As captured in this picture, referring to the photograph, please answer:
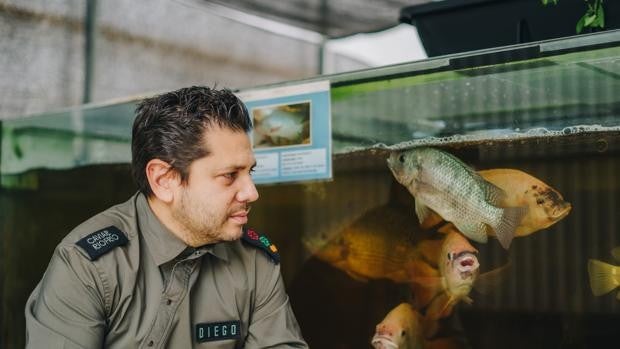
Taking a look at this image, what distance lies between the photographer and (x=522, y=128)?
5.99 feet

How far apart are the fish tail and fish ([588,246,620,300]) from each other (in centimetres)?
19

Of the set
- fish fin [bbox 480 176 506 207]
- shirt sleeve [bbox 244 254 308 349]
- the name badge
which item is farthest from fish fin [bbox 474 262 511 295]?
the name badge

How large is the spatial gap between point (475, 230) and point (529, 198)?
0.52 feet

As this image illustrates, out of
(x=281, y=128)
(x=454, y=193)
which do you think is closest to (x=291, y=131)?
(x=281, y=128)

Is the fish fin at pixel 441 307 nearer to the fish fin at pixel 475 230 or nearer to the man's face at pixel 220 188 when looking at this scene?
the fish fin at pixel 475 230

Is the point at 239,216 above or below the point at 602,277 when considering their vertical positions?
above

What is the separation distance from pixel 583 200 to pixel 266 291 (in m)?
0.76

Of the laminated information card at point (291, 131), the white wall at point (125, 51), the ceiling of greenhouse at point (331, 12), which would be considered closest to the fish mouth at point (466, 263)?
the laminated information card at point (291, 131)

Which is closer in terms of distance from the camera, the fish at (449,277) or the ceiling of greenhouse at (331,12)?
the fish at (449,277)

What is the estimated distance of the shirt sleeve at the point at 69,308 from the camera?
A: 1473 millimetres

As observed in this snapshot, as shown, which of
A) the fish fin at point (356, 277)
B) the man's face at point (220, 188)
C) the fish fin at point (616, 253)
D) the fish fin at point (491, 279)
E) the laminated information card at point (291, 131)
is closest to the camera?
the man's face at point (220, 188)

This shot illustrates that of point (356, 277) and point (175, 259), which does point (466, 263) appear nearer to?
point (356, 277)

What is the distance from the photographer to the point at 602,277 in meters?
1.72

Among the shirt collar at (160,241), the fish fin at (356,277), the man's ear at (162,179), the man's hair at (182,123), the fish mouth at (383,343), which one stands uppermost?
the man's hair at (182,123)
